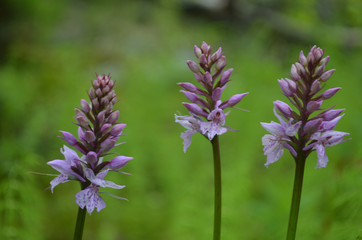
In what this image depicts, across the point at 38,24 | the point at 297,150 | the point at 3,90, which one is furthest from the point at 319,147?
the point at 38,24

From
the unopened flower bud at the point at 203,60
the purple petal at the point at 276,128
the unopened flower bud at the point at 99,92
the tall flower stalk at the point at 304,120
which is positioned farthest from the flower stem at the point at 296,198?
the unopened flower bud at the point at 99,92

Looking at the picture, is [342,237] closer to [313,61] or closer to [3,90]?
[313,61]

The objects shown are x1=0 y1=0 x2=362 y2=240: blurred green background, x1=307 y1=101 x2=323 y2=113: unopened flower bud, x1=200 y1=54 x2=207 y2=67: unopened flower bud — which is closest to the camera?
x1=307 y1=101 x2=323 y2=113: unopened flower bud

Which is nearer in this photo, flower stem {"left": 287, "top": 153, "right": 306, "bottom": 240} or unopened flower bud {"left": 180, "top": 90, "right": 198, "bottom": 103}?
flower stem {"left": 287, "top": 153, "right": 306, "bottom": 240}

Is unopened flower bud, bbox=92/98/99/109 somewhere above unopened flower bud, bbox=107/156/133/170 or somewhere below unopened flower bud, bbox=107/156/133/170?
above

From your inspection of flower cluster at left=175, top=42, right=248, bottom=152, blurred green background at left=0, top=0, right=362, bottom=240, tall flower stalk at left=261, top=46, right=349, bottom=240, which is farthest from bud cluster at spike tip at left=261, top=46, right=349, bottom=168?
blurred green background at left=0, top=0, right=362, bottom=240

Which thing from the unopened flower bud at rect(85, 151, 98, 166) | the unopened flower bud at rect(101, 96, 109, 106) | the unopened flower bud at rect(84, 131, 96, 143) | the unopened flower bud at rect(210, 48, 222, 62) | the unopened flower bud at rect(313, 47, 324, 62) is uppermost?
the unopened flower bud at rect(313, 47, 324, 62)

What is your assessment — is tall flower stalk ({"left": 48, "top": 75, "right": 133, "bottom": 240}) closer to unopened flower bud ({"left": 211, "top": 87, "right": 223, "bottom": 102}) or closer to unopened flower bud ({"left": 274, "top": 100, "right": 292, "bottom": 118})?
unopened flower bud ({"left": 211, "top": 87, "right": 223, "bottom": 102})
